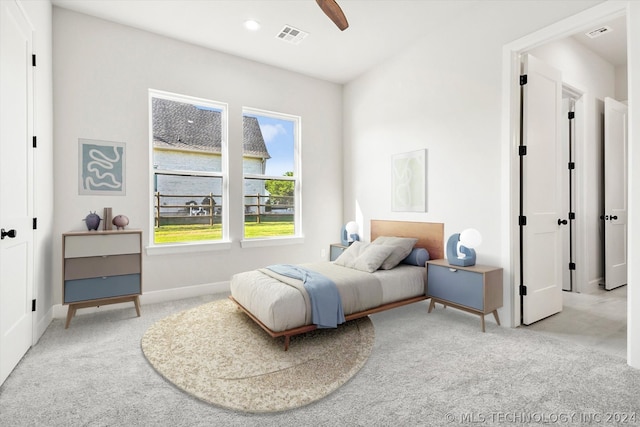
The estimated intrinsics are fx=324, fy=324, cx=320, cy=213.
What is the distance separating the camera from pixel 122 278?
3.26m

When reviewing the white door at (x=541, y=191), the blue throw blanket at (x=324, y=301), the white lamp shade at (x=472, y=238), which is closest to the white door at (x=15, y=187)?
the blue throw blanket at (x=324, y=301)

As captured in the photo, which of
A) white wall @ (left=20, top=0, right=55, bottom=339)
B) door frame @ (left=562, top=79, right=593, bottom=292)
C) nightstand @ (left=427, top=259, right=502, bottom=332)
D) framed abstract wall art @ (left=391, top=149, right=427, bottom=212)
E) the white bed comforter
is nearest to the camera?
the white bed comforter

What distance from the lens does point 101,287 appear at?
317cm

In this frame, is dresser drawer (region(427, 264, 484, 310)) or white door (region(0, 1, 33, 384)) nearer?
white door (region(0, 1, 33, 384))

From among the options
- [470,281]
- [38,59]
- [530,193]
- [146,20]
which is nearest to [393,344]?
[470,281]

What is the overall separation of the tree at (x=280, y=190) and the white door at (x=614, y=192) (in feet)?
14.1

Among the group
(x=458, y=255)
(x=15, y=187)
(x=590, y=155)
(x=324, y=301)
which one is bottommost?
(x=324, y=301)

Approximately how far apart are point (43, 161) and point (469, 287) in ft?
13.6

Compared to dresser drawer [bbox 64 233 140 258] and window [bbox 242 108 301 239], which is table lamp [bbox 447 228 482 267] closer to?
window [bbox 242 108 301 239]

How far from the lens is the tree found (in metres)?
4.80

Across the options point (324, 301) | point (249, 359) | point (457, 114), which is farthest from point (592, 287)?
point (249, 359)

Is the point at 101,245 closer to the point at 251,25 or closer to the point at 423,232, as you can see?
the point at 251,25

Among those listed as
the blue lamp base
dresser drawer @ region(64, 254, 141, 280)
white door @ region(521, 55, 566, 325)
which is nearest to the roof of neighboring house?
dresser drawer @ region(64, 254, 141, 280)

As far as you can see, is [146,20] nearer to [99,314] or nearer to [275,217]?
[275,217]
